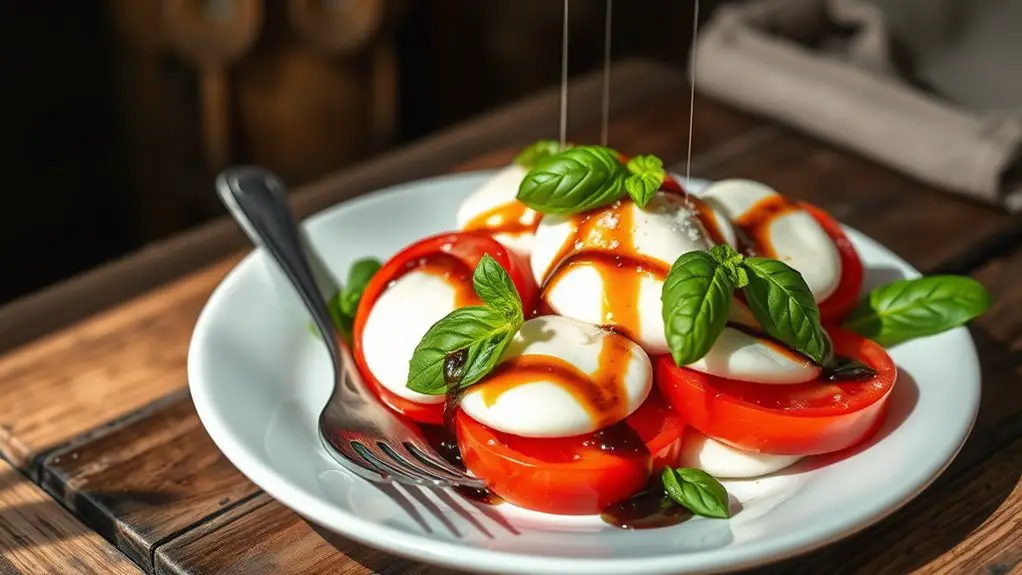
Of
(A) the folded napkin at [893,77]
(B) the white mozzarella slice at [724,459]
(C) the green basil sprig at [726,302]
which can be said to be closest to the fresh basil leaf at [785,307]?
(C) the green basil sprig at [726,302]

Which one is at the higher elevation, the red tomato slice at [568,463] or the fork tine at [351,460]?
the red tomato slice at [568,463]

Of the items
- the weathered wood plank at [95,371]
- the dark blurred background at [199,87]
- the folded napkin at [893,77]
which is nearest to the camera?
the weathered wood plank at [95,371]

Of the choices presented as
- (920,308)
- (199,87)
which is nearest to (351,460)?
(920,308)

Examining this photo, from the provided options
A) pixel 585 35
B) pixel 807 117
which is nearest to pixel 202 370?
pixel 807 117

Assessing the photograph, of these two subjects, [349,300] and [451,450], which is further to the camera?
[349,300]

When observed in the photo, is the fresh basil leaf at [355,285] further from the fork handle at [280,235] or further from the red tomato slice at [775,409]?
the red tomato slice at [775,409]

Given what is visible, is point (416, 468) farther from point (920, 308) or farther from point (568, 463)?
point (920, 308)

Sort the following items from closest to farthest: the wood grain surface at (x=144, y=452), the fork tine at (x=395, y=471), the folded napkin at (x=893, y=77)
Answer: the fork tine at (x=395, y=471) → the wood grain surface at (x=144, y=452) → the folded napkin at (x=893, y=77)
